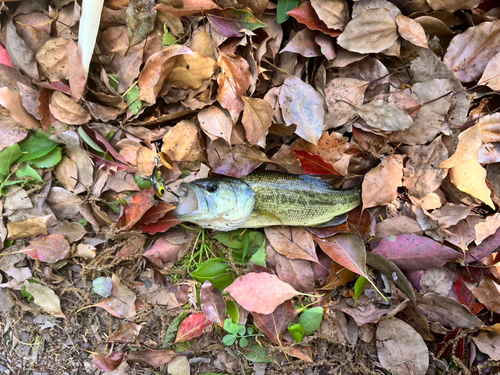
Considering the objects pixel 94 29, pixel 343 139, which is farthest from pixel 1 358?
pixel 343 139

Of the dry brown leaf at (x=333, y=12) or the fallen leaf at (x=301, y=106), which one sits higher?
the dry brown leaf at (x=333, y=12)

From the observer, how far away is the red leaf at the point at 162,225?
199 centimetres

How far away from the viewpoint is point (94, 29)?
6.21 feet

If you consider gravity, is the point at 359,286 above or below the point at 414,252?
below

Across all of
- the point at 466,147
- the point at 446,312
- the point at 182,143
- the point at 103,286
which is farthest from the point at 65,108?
the point at 446,312

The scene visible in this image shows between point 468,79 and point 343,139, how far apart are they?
2.82 ft

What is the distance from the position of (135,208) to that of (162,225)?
19 cm

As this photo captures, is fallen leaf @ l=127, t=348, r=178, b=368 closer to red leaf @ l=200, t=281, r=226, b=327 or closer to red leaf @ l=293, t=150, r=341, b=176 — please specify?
red leaf @ l=200, t=281, r=226, b=327

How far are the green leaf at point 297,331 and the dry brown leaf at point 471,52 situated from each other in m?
1.84

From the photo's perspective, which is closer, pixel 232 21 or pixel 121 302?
pixel 232 21

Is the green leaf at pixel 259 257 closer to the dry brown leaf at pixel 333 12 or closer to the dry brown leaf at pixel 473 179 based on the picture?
the dry brown leaf at pixel 473 179

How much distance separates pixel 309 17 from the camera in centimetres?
192

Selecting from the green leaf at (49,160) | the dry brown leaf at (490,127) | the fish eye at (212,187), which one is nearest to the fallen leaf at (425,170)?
the dry brown leaf at (490,127)

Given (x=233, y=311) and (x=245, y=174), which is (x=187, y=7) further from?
(x=233, y=311)
